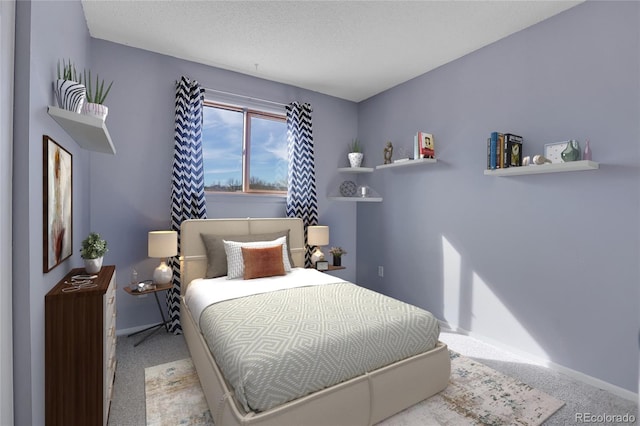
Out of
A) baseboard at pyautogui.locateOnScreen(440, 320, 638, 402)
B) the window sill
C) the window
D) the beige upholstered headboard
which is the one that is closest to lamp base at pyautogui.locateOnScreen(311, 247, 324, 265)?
the beige upholstered headboard

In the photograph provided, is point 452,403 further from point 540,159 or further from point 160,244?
point 160,244

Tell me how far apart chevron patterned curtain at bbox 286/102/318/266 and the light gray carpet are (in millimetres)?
1859

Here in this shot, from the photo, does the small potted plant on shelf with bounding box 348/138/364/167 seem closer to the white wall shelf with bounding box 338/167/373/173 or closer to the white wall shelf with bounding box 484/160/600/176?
the white wall shelf with bounding box 338/167/373/173

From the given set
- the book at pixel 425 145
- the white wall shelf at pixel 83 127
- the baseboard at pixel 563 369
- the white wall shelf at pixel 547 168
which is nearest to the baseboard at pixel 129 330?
the white wall shelf at pixel 83 127

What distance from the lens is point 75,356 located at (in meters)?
1.54

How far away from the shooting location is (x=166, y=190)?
317 cm

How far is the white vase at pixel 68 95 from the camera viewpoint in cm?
165

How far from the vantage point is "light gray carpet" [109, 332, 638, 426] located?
1.89 meters

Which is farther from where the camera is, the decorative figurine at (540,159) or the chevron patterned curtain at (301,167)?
the chevron patterned curtain at (301,167)

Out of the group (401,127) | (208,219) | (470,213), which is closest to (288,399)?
(208,219)

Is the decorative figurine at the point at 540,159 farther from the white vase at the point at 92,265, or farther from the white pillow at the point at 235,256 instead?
the white vase at the point at 92,265

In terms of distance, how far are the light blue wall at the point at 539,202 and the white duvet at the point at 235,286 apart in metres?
1.41

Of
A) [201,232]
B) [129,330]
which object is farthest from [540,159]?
[129,330]

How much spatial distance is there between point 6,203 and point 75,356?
0.84 meters
